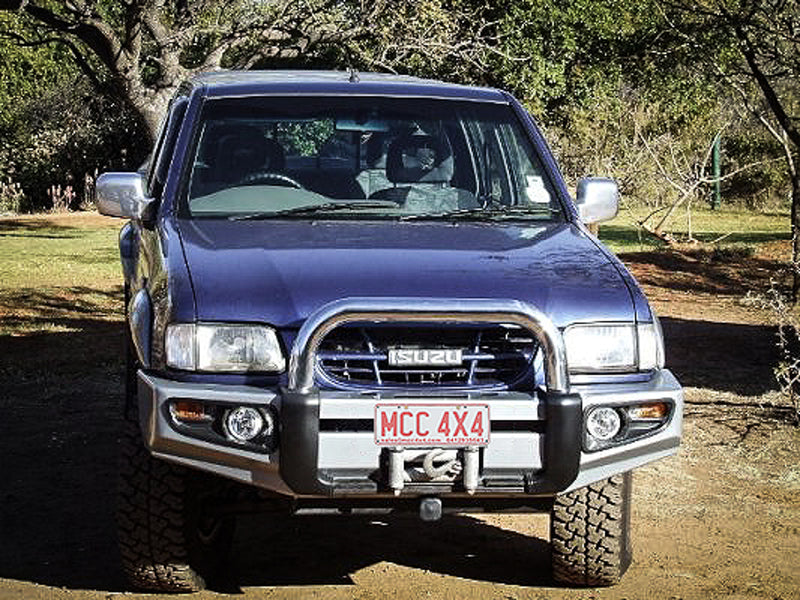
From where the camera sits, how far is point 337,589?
5.68 m

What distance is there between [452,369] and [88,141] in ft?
92.2

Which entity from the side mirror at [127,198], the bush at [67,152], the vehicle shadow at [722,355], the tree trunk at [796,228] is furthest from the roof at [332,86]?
the bush at [67,152]

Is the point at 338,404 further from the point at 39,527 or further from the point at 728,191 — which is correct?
the point at 728,191

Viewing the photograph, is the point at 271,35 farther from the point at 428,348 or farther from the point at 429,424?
the point at 429,424

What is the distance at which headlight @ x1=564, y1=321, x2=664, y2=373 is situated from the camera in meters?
5.07

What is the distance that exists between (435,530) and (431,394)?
183 centimetres

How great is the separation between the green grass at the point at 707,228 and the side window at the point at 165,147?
1349 cm

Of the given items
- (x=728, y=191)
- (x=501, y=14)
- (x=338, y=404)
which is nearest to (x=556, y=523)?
(x=338, y=404)

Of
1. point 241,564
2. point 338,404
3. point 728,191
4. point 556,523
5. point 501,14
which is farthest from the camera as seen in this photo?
point 728,191

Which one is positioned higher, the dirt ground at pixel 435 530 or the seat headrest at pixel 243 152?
the seat headrest at pixel 243 152

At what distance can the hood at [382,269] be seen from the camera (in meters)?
4.99

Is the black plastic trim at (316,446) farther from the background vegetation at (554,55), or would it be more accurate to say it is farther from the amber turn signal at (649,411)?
the background vegetation at (554,55)

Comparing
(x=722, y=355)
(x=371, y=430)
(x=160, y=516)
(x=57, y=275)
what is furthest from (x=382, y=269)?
(x=57, y=275)

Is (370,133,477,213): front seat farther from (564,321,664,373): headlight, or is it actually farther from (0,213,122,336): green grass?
(0,213,122,336): green grass
